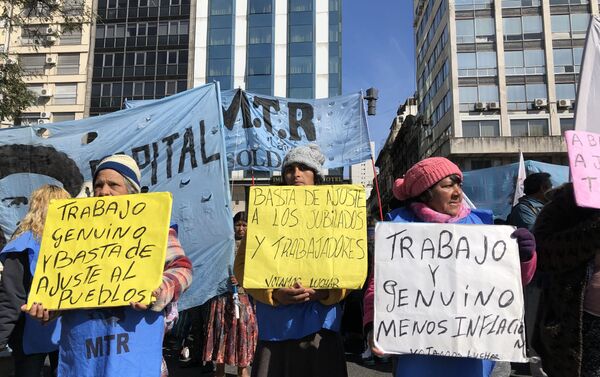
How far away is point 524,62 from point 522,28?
265 cm

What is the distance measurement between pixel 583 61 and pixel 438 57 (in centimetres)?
3984

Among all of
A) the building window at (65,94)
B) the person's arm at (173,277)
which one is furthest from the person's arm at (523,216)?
the building window at (65,94)

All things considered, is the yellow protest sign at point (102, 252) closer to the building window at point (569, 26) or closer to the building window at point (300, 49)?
the building window at point (300, 49)

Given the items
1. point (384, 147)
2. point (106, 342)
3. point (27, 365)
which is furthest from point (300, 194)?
point (384, 147)

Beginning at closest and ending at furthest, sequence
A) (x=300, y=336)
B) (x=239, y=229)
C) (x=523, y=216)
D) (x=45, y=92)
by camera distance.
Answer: (x=300, y=336) → (x=523, y=216) → (x=239, y=229) → (x=45, y=92)

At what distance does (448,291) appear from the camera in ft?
6.42

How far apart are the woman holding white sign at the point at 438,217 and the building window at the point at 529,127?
36.0 metres

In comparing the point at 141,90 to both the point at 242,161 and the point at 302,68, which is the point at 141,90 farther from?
the point at 242,161

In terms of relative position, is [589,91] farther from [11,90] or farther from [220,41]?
[220,41]

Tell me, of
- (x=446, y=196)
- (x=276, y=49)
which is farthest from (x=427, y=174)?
(x=276, y=49)

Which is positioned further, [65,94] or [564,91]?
[65,94]

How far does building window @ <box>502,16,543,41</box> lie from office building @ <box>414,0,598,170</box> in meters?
0.07

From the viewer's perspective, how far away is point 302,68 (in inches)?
1430

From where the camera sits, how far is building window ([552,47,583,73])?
3441 centimetres
